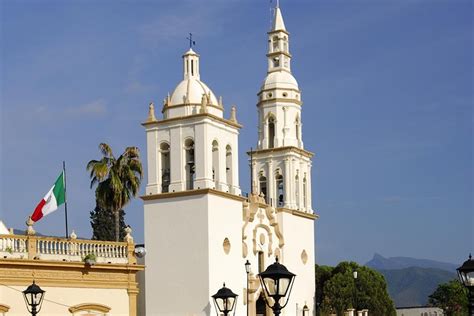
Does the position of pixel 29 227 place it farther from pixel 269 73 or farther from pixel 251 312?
pixel 269 73

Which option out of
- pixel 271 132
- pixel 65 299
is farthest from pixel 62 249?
pixel 271 132

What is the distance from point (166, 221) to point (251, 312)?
256 inches

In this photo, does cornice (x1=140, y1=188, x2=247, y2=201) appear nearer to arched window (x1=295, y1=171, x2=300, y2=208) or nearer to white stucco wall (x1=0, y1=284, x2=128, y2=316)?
white stucco wall (x1=0, y1=284, x2=128, y2=316)

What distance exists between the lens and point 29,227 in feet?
116

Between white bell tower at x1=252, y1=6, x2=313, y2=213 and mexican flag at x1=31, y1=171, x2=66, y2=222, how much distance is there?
18.2 meters

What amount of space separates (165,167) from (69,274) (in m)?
11.9

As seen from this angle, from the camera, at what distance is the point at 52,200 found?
3759cm

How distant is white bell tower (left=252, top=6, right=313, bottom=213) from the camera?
2159 inches

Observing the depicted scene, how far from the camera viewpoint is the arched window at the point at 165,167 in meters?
46.8

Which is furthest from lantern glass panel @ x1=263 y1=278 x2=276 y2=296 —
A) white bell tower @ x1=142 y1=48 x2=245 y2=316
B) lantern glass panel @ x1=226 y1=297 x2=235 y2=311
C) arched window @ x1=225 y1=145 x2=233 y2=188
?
arched window @ x1=225 y1=145 x2=233 y2=188

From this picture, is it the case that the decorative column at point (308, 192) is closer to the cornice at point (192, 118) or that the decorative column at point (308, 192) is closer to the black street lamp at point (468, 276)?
the cornice at point (192, 118)

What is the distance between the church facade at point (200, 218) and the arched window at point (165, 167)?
0.15 feet

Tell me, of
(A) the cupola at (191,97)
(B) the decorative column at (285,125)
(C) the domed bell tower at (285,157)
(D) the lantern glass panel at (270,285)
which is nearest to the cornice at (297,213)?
(C) the domed bell tower at (285,157)

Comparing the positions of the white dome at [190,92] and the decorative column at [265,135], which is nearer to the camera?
the white dome at [190,92]
